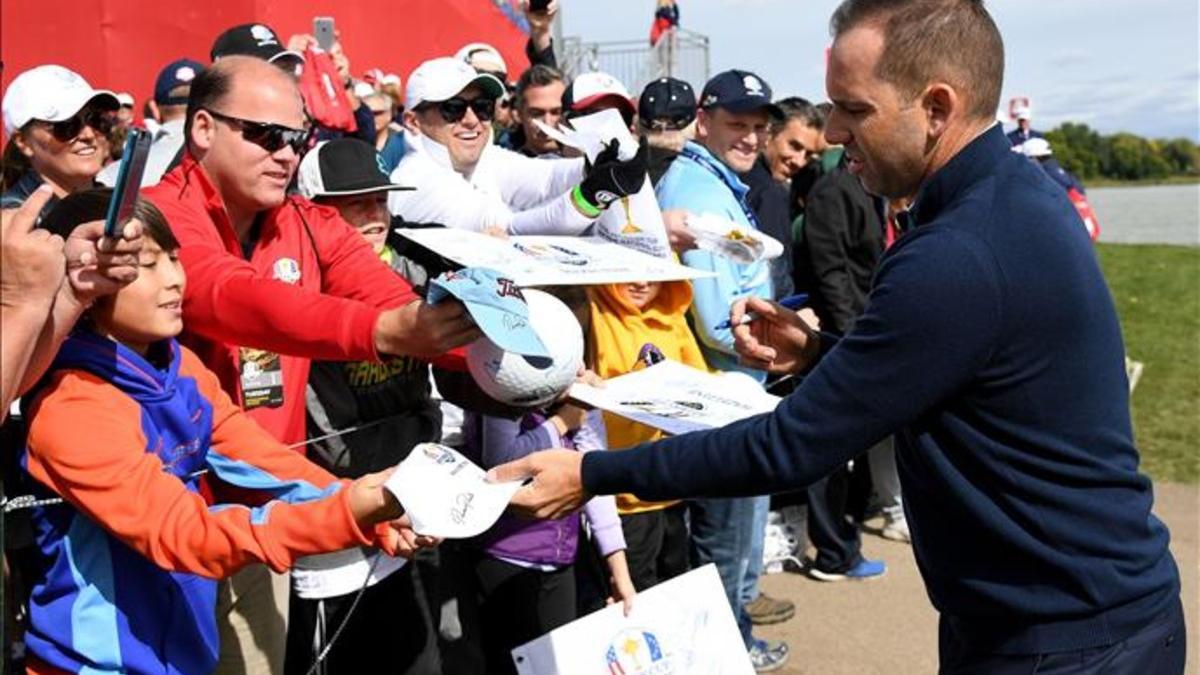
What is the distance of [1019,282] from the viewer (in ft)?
7.35

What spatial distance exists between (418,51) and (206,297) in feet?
36.9

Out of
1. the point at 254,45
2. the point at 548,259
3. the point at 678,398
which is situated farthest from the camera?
the point at 254,45

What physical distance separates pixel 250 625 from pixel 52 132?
2156mm

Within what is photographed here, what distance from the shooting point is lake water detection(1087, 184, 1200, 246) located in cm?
2269

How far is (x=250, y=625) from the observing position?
340 cm

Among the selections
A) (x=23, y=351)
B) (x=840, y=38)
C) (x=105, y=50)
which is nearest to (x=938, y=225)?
(x=840, y=38)

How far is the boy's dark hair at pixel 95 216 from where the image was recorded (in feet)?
8.53

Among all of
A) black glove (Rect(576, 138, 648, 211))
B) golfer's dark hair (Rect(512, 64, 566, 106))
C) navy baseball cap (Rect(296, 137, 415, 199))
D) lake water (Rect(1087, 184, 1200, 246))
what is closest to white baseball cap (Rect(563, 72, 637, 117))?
golfer's dark hair (Rect(512, 64, 566, 106))

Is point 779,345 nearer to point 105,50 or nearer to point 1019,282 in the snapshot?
point 1019,282

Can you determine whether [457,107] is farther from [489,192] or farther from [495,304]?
[495,304]

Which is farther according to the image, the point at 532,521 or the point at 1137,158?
the point at 1137,158

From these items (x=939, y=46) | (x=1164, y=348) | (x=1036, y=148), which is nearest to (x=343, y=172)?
(x=939, y=46)

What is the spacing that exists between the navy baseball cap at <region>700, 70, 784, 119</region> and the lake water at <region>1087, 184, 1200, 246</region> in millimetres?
18973

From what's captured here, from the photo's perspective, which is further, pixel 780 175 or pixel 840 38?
pixel 780 175
